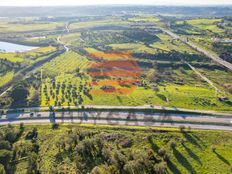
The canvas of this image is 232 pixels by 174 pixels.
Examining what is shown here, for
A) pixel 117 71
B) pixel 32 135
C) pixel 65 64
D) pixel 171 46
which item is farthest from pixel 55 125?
pixel 171 46

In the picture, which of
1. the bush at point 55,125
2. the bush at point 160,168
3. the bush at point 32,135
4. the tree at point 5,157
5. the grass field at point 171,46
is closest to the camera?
the bush at point 160,168

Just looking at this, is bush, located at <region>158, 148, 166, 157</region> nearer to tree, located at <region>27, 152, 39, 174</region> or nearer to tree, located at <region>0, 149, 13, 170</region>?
tree, located at <region>27, 152, 39, 174</region>

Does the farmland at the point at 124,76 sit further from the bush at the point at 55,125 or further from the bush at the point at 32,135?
the bush at the point at 32,135

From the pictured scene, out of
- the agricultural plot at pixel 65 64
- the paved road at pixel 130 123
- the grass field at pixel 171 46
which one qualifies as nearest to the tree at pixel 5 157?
the paved road at pixel 130 123

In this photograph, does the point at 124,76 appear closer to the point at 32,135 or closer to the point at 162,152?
the point at 32,135

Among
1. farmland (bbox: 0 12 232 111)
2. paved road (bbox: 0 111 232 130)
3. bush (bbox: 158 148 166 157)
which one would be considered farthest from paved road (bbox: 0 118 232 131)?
bush (bbox: 158 148 166 157)

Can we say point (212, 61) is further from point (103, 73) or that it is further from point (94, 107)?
point (94, 107)
